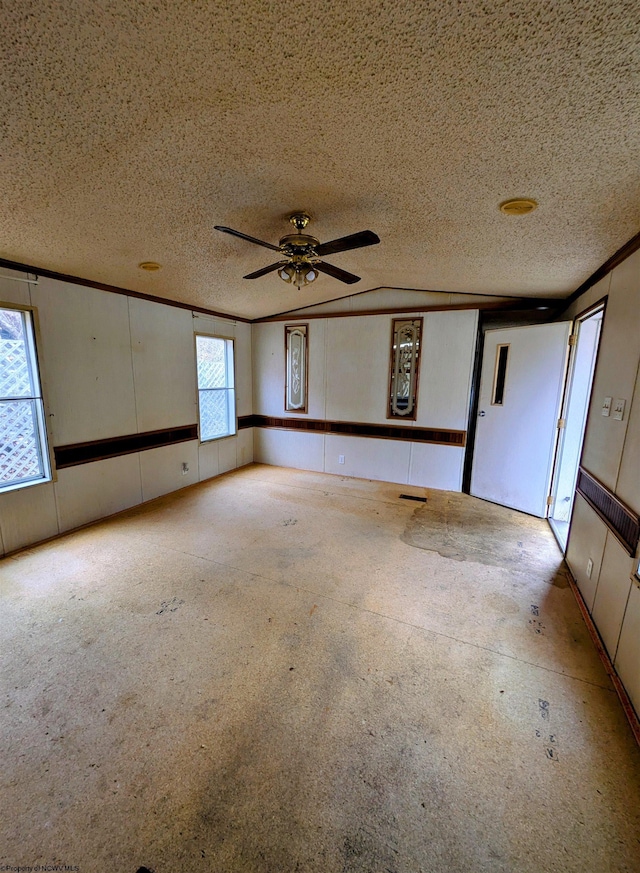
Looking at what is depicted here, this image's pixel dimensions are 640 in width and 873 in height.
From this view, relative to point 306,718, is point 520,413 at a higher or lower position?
higher

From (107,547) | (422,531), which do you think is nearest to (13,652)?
(107,547)

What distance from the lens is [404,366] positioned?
14.9 feet

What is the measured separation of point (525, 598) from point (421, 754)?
1.41m

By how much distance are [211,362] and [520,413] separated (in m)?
3.95

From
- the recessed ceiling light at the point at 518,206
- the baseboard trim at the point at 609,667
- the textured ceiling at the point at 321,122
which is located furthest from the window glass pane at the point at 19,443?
the baseboard trim at the point at 609,667

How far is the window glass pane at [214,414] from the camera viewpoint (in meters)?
4.80

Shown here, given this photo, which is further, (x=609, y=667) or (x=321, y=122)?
(x=609, y=667)

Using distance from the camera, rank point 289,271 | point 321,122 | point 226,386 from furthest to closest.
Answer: point 226,386 < point 289,271 < point 321,122

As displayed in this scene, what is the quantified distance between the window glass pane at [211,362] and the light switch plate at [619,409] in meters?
4.30

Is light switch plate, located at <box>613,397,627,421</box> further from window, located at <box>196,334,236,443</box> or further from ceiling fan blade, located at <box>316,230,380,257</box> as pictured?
window, located at <box>196,334,236,443</box>

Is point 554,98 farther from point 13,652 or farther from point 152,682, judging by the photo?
point 13,652

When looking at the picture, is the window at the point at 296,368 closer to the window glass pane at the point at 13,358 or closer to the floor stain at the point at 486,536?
the floor stain at the point at 486,536

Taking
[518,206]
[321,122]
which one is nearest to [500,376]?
[518,206]

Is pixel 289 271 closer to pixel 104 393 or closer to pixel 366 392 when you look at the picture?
pixel 104 393
